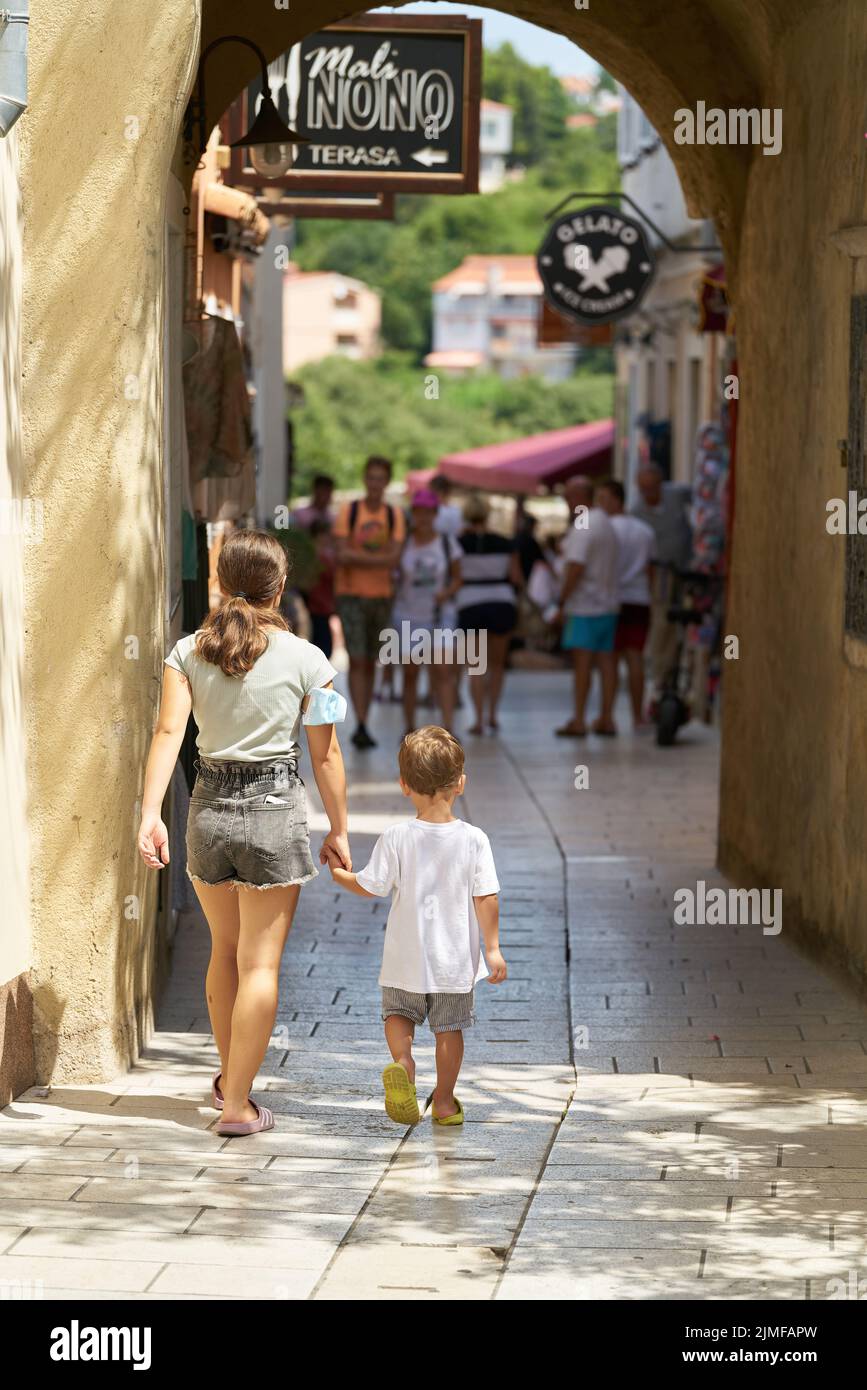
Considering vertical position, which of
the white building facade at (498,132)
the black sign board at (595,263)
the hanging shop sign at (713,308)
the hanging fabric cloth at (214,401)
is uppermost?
the white building facade at (498,132)

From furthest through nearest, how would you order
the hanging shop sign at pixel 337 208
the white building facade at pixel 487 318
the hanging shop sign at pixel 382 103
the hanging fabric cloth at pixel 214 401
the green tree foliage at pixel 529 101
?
1. the green tree foliage at pixel 529 101
2. the white building facade at pixel 487 318
3. the hanging shop sign at pixel 337 208
4. the hanging shop sign at pixel 382 103
5. the hanging fabric cloth at pixel 214 401

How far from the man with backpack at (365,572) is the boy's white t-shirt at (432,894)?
26.6 feet

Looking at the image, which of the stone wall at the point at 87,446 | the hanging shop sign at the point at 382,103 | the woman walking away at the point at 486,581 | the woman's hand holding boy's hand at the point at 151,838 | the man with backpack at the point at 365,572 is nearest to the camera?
the woman's hand holding boy's hand at the point at 151,838

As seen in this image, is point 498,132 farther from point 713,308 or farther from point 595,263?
point 713,308

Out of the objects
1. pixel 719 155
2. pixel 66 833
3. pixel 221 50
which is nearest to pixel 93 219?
pixel 66 833

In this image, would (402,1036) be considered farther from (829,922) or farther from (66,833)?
(829,922)

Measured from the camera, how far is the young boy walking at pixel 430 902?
6.04 m

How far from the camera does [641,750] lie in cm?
1509

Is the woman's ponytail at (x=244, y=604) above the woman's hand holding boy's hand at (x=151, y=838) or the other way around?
above

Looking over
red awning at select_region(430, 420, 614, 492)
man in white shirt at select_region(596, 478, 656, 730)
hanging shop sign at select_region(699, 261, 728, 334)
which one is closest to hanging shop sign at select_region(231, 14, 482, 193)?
man in white shirt at select_region(596, 478, 656, 730)

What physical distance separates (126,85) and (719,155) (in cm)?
457

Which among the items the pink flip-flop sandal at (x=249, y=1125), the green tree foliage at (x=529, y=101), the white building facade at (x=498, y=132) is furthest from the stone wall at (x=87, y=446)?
the white building facade at (x=498, y=132)

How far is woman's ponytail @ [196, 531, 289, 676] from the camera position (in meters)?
5.88

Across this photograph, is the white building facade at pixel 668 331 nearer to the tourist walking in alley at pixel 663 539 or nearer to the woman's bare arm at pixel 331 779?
the tourist walking in alley at pixel 663 539
